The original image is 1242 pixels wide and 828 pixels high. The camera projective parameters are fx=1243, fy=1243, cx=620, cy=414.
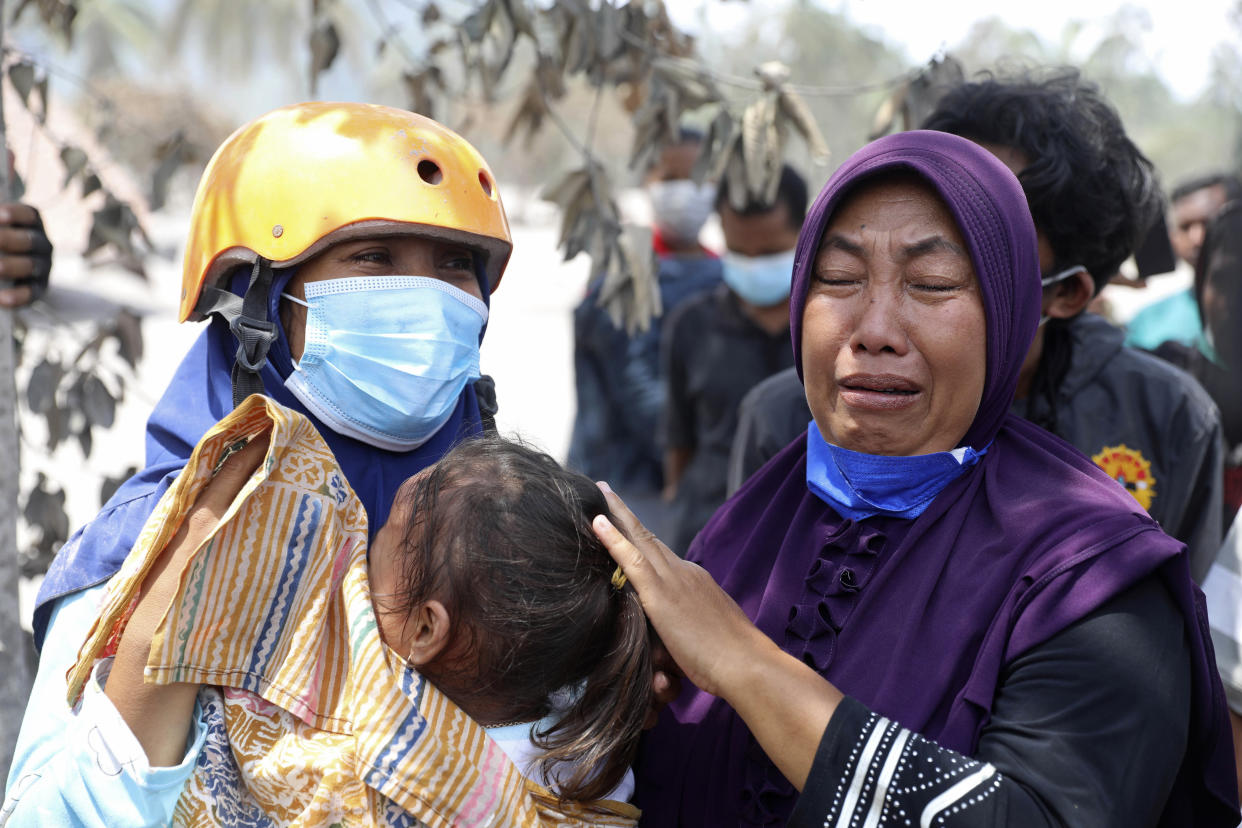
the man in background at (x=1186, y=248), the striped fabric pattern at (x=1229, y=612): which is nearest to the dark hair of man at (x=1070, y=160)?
the striped fabric pattern at (x=1229, y=612)

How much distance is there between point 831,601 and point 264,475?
33.9 inches

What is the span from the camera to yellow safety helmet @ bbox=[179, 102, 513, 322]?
2.16 metres

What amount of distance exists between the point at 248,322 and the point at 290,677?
0.70 m

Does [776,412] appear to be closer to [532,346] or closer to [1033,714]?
[1033,714]

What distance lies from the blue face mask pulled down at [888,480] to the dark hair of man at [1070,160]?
88cm

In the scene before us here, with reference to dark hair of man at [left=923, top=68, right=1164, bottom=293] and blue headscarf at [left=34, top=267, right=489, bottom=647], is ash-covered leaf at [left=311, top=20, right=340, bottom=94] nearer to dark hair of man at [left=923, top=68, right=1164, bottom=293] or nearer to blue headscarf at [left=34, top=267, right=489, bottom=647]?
blue headscarf at [left=34, top=267, right=489, bottom=647]

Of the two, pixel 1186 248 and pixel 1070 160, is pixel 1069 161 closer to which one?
pixel 1070 160

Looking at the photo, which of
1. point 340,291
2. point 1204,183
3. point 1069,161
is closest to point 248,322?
point 340,291

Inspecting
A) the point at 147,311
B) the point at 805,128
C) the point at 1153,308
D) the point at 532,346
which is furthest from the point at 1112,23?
the point at 805,128

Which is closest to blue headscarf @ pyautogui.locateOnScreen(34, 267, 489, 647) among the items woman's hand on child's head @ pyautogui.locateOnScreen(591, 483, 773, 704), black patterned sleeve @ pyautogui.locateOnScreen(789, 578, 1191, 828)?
woman's hand on child's head @ pyautogui.locateOnScreen(591, 483, 773, 704)

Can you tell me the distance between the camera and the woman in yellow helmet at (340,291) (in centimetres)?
214

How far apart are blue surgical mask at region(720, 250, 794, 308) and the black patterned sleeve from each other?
343cm

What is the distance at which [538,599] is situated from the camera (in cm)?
173

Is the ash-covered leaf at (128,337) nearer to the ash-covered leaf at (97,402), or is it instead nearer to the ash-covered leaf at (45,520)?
the ash-covered leaf at (97,402)
